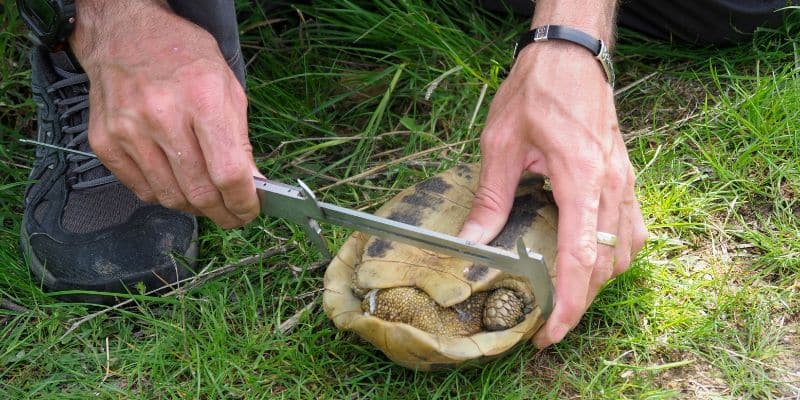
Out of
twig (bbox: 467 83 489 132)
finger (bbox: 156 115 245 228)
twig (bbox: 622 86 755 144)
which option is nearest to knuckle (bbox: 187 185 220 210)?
finger (bbox: 156 115 245 228)

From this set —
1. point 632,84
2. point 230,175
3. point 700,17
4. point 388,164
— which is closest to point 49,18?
point 230,175

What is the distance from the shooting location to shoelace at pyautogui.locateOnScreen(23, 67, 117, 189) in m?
2.08

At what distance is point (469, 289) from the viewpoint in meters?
1.65

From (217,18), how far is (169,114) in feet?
1.30

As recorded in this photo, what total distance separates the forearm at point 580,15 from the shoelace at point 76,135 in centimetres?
113

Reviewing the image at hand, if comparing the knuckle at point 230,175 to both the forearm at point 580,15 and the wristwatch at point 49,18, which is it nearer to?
the wristwatch at point 49,18

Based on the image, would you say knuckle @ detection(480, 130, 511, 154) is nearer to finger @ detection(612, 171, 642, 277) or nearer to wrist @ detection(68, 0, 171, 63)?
finger @ detection(612, 171, 642, 277)

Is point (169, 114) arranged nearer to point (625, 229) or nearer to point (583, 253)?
point (583, 253)

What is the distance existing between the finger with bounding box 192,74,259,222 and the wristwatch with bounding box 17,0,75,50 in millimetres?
427

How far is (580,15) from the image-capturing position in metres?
1.86

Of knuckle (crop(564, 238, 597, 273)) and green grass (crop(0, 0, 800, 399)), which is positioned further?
green grass (crop(0, 0, 800, 399))

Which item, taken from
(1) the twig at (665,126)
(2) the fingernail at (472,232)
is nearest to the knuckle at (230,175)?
(2) the fingernail at (472,232)

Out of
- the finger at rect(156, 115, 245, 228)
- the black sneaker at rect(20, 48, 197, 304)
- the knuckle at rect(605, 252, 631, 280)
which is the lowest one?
the black sneaker at rect(20, 48, 197, 304)

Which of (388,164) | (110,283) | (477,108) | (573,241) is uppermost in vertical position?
(573,241)
